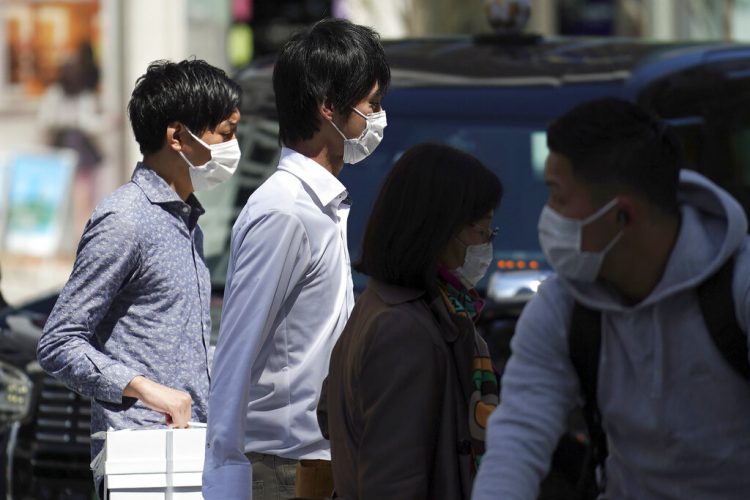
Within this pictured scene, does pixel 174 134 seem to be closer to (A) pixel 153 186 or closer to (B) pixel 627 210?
(A) pixel 153 186

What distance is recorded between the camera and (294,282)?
11.3ft

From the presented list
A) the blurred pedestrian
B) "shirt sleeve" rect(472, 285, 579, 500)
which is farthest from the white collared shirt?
the blurred pedestrian

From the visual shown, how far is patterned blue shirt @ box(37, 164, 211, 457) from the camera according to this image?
12.3ft

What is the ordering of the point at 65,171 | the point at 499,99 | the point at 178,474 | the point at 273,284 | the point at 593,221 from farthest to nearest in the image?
the point at 65,171 → the point at 499,99 → the point at 178,474 → the point at 273,284 → the point at 593,221

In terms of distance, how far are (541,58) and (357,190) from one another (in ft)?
3.95

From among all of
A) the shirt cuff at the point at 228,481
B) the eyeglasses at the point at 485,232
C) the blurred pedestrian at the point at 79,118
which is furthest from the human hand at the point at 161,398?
the blurred pedestrian at the point at 79,118

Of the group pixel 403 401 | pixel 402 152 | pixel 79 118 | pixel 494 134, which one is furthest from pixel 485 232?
pixel 79 118

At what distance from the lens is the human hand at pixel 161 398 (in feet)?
12.2

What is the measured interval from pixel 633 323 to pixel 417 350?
1.41 feet

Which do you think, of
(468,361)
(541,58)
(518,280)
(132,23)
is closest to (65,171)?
(132,23)

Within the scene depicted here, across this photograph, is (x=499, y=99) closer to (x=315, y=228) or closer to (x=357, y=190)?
(x=357, y=190)

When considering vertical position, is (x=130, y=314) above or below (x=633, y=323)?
below

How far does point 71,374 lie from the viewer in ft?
12.3

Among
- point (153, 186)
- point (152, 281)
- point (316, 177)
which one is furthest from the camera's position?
point (153, 186)
